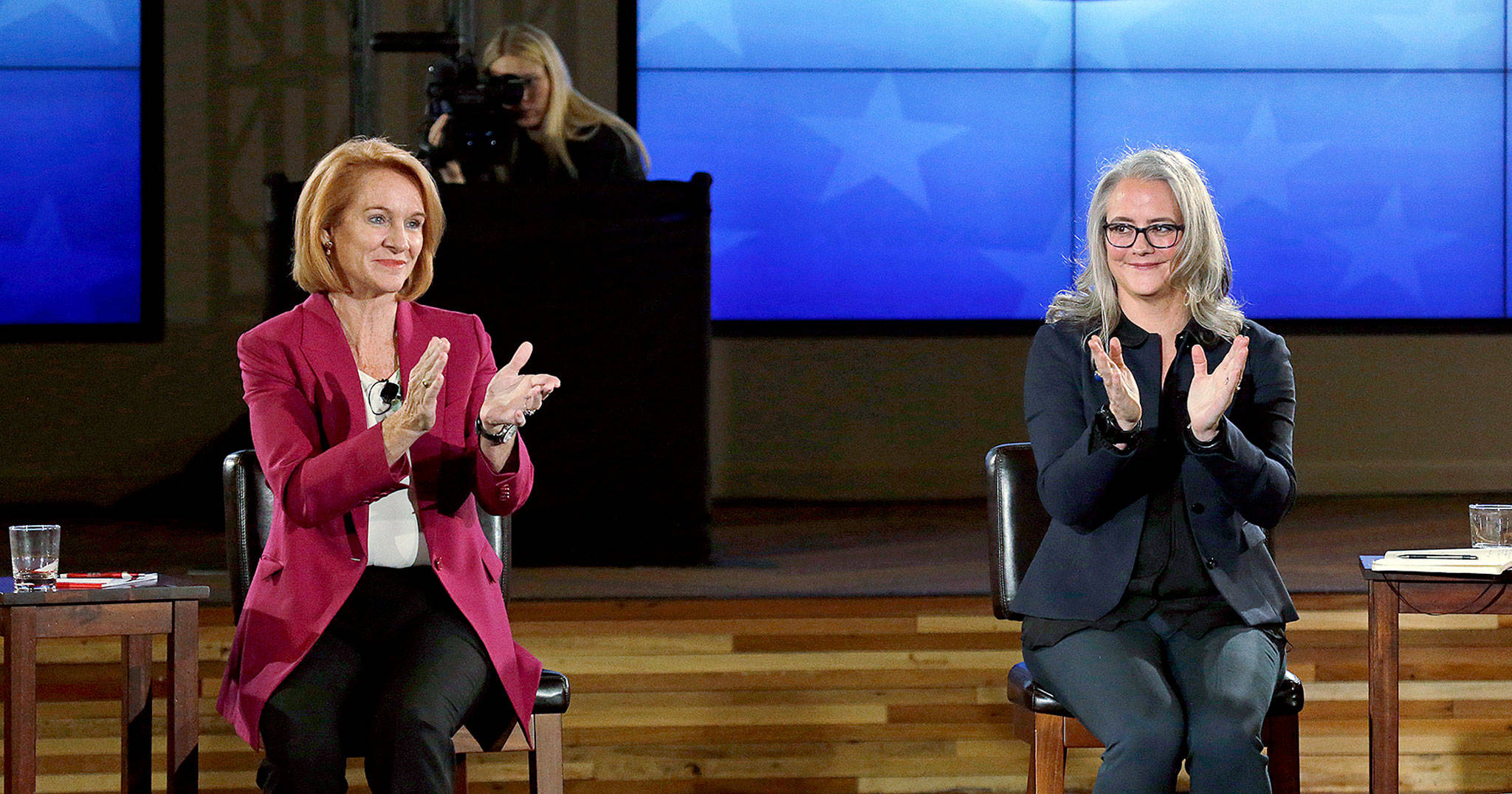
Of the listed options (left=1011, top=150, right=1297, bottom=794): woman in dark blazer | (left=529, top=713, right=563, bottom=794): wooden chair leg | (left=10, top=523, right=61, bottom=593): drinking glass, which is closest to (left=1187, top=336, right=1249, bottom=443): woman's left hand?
(left=1011, top=150, right=1297, bottom=794): woman in dark blazer

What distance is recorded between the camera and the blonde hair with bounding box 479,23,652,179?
4012 mm

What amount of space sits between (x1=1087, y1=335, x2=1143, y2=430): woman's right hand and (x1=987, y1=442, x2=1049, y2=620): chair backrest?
12.1 inches

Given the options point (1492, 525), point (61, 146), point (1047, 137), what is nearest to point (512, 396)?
point (1492, 525)

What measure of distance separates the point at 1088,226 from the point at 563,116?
223cm

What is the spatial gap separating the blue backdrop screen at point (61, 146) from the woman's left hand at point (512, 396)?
4.73 m

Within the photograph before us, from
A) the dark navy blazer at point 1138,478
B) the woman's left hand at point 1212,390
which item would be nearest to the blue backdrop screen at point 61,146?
the dark navy blazer at point 1138,478

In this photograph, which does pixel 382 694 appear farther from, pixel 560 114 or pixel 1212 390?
pixel 560 114

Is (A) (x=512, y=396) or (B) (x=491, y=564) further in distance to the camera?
(B) (x=491, y=564)

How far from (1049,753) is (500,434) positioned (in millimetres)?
894

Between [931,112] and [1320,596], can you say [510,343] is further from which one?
[931,112]

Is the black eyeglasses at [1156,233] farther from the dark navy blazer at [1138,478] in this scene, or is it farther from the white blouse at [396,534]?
the white blouse at [396,534]

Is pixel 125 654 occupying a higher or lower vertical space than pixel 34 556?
lower

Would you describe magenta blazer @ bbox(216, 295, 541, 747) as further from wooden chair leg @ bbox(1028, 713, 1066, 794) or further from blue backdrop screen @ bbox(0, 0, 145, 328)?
blue backdrop screen @ bbox(0, 0, 145, 328)

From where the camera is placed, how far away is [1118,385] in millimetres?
1812
